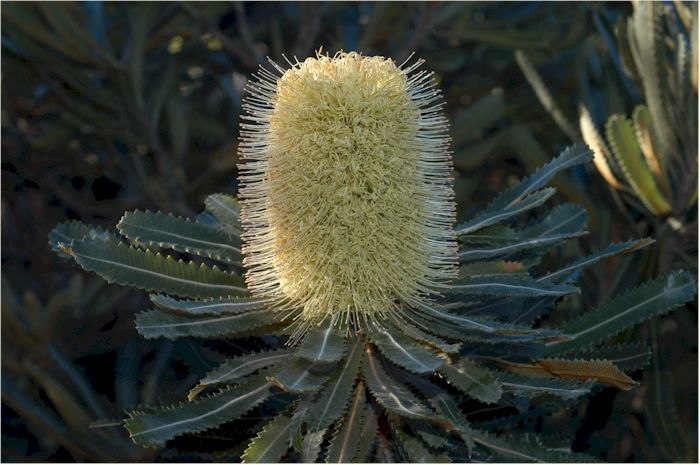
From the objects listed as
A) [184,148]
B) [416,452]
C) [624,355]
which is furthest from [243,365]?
[184,148]

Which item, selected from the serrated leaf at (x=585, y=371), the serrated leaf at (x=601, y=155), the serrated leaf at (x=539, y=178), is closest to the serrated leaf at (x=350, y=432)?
the serrated leaf at (x=585, y=371)

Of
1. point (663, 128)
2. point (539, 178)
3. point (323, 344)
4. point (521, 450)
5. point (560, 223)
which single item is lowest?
point (521, 450)

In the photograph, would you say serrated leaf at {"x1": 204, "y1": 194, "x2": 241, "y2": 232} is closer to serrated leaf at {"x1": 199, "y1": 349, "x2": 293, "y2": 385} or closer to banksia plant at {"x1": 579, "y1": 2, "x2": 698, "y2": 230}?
serrated leaf at {"x1": 199, "y1": 349, "x2": 293, "y2": 385}

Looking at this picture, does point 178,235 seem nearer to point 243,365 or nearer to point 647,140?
point 243,365

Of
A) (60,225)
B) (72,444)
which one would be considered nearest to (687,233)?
(60,225)

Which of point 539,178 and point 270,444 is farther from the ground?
point 539,178

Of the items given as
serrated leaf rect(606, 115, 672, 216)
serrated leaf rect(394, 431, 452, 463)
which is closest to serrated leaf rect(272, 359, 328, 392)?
serrated leaf rect(394, 431, 452, 463)
